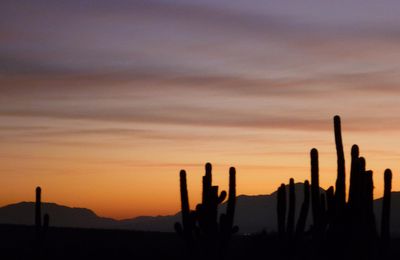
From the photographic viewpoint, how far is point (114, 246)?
50750mm

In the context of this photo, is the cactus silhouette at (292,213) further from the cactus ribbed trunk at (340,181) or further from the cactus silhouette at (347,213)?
the cactus ribbed trunk at (340,181)

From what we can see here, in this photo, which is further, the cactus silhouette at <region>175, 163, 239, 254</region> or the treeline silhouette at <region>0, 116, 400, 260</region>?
the cactus silhouette at <region>175, 163, 239, 254</region>

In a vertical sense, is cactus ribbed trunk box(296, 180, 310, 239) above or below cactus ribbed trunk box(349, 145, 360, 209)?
below

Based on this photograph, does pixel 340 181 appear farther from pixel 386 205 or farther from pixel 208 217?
pixel 208 217

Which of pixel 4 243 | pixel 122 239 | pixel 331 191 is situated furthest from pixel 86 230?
pixel 331 191

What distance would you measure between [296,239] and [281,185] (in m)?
2.16

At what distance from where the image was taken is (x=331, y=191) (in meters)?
28.2

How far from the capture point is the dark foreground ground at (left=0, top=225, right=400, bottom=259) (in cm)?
3909

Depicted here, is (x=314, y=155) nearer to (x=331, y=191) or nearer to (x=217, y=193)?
(x=331, y=191)

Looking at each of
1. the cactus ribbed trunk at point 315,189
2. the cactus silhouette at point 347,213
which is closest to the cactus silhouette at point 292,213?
the cactus ribbed trunk at point 315,189

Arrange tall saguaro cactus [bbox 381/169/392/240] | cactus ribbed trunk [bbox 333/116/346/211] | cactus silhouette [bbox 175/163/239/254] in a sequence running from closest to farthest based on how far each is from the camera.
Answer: cactus ribbed trunk [bbox 333/116/346/211], tall saguaro cactus [bbox 381/169/392/240], cactus silhouette [bbox 175/163/239/254]

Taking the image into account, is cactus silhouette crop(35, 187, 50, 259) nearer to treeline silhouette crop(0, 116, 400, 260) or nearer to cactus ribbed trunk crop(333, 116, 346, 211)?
treeline silhouette crop(0, 116, 400, 260)

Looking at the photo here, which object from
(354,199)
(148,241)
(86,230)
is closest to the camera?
(354,199)

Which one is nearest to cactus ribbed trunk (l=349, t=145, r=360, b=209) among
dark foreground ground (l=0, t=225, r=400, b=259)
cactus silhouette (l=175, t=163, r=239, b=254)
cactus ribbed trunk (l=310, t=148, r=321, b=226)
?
cactus ribbed trunk (l=310, t=148, r=321, b=226)
